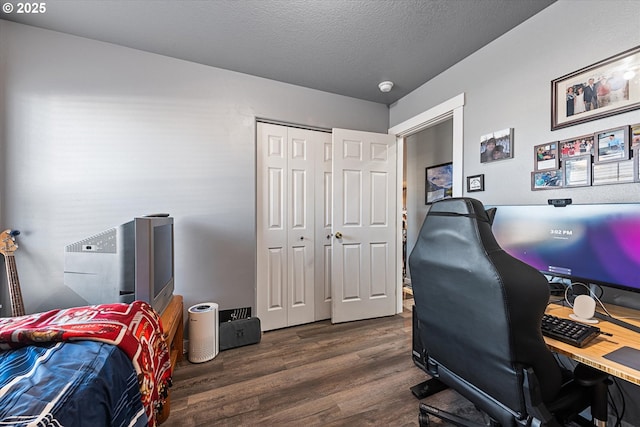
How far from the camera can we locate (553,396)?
0.92 meters

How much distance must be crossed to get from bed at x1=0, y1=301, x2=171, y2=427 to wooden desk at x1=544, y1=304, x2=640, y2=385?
1.59 meters

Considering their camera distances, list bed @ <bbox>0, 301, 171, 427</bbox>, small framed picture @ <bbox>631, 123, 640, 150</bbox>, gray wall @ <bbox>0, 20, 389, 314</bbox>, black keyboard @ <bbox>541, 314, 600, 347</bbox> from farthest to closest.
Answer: gray wall @ <bbox>0, 20, 389, 314</bbox>, small framed picture @ <bbox>631, 123, 640, 150</bbox>, black keyboard @ <bbox>541, 314, 600, 347</bbox>, bed @ <bbox>0, 301, 171, 427</bbox>

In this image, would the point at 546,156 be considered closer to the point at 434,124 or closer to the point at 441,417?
the point at 434,124

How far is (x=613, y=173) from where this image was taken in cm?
135

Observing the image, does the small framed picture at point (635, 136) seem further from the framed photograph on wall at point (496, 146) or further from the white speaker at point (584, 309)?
the white speaker at point (584, 309)

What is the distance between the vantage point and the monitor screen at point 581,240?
3.76 feet

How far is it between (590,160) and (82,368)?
2504 mm

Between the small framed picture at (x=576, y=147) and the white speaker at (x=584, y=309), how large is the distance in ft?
2.77

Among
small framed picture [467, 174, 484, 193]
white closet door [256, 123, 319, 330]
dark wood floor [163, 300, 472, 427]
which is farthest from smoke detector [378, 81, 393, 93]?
dark wood floor [163, 300, 472, 427]

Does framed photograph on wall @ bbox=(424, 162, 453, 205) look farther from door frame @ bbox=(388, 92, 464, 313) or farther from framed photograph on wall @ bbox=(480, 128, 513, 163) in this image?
framed photograph on wall @ bbox=(480, 128, 513, 163)

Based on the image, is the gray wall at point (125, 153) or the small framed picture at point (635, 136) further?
the gray wall at point (125, 153)

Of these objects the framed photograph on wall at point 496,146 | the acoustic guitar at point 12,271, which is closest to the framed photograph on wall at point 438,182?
the framed photograph on wall at point 496,146

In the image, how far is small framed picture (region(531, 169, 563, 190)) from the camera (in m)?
1.57

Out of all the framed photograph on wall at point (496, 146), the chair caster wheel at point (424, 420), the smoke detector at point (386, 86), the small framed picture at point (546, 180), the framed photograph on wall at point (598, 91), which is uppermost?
the smoke detector at point (386, 86)
